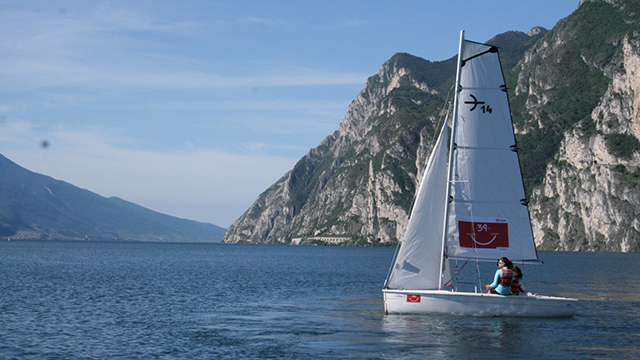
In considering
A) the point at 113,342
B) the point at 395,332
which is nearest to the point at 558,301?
the point at 395,332

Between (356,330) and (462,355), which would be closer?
(462,355)

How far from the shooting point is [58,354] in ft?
93.1

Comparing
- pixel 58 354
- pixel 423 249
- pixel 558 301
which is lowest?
pixel 58 354

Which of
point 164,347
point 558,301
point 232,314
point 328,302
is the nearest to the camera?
point 164,347

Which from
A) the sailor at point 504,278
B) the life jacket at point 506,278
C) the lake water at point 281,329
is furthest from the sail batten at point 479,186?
the lake water at point 281,329

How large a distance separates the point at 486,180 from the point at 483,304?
6826 mm

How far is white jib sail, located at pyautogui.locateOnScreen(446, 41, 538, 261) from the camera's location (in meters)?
36.1

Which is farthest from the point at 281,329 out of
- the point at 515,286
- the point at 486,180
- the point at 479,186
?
the point at 486,180

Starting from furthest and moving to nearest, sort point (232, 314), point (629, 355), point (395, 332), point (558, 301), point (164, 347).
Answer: point (232, 314) → point (558, 301) → point (395, 332) → point (164, 347) → point (629, 355)

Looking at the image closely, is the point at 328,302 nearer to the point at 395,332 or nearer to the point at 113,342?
the point at 395,332

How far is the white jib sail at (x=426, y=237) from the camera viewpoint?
36656 millimetres

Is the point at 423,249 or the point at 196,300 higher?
the point at 423,249

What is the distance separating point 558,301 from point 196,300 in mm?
27297

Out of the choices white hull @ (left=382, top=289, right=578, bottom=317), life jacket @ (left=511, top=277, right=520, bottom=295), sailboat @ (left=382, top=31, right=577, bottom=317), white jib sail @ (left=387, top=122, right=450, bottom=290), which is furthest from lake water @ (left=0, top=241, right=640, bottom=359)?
white jib sail @ (left=387, top=122, right=450, bottom=290)
